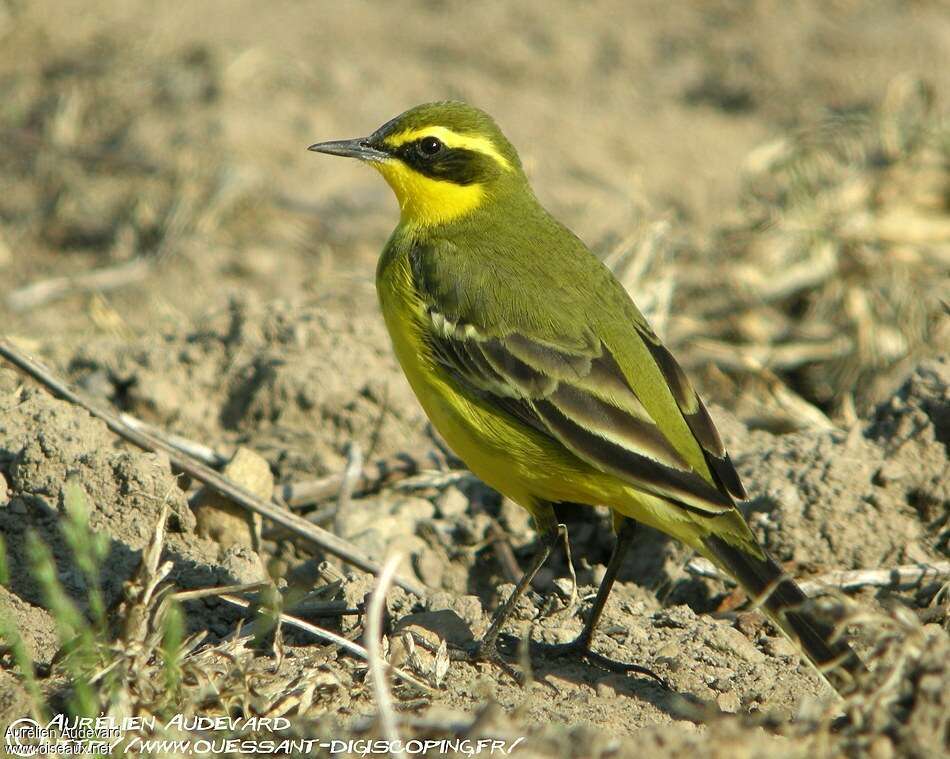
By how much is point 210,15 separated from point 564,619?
919 cm

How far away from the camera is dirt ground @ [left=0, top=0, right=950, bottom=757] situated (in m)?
5.20

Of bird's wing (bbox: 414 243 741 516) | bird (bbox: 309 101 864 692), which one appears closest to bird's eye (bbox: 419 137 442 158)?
bird (bbox: 309 101 864 692)

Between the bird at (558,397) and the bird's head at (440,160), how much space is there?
0.49 ft

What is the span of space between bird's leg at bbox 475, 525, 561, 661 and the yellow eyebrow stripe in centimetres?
216

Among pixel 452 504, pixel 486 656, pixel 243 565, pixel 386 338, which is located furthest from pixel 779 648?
pixel 386 338

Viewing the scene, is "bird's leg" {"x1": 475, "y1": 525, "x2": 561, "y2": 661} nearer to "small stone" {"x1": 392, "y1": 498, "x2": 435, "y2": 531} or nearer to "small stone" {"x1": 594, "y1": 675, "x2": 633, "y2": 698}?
"small stone" {"x1": 594, "y1": 675, "x2": 633, "y2": 698}

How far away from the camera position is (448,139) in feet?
23.2

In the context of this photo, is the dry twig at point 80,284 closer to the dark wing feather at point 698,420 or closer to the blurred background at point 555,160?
the blurred background at point 555,160

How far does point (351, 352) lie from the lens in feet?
25.8

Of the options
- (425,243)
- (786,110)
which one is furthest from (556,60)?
(425,243)

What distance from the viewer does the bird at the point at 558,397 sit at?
5.46 meters

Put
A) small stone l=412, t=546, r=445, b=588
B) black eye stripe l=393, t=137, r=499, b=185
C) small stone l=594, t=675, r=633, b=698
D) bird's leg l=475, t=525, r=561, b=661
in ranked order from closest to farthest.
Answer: small stone l=594, t=675, r=633, b=698
bird's leg l=475, t=525, r=561, b=661
small stone l=412, t=546, r=445, b=588
black eye stripe l=393, t=137, r=499, b=185

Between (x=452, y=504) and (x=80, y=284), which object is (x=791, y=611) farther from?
(x=80, y=284)

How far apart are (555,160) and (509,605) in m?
6.71
